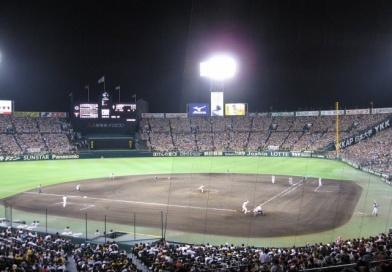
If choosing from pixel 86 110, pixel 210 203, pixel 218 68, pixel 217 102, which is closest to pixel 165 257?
pixel 210 203

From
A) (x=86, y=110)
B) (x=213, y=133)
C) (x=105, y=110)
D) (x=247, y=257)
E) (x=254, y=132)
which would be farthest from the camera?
(x=213, y=133)

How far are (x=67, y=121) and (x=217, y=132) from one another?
3299cm

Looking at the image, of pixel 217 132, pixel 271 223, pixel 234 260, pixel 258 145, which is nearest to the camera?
pixel 234 260

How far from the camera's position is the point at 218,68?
224 feet

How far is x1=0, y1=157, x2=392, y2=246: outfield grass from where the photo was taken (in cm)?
2230

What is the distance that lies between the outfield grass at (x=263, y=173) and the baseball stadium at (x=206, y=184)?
0.13 meters

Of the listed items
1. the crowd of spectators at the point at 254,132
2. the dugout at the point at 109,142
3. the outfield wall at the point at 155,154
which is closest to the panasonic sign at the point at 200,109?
the crowd of spectators at the point at 254,132

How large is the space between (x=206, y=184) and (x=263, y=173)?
12.2 meters

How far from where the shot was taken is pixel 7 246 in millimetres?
15672

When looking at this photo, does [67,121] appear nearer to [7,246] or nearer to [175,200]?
[175,200]

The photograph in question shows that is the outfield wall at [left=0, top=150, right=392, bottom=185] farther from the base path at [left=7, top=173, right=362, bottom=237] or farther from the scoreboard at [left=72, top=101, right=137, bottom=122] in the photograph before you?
the base path at [left=7, top=173, right=362, bottom=237]

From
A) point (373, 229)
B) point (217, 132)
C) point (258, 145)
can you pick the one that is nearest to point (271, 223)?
point (373, 229)

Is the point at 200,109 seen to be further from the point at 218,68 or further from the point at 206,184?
the point at 206,184

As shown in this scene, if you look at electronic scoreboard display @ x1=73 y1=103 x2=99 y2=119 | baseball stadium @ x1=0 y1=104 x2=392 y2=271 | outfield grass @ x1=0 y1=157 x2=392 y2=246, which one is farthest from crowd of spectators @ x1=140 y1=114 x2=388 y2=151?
electronic scoreboard display @ x1=73 y1=103 x2=99 y2=119
